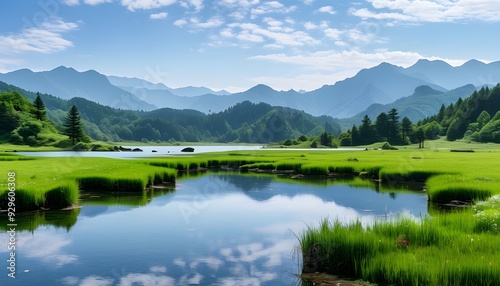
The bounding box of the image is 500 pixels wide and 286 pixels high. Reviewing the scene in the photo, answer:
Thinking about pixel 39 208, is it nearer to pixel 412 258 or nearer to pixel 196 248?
pixel 196 248

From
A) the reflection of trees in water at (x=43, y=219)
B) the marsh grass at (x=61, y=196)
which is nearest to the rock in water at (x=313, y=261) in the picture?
the reflection of trees in water at (x=43, y=219)

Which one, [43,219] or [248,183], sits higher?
[43,219]

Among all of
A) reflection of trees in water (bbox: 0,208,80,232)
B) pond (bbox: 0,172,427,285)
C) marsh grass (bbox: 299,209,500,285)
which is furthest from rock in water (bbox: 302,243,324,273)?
reflection of trees in water (bbox: 0,208,80,232)

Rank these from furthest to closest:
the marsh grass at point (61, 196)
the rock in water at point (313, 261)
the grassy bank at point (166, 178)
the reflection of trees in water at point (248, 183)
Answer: the reflection of trees in water at point (248, 183)
the grassy bank at point (166, 178)
the marsh grass at point (61, 196)
the rock in water at point (313, 261)

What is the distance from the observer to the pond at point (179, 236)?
2041 cm

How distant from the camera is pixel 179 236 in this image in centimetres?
2872

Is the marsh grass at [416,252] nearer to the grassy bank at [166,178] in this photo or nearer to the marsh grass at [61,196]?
the grassy bank at [166,178]

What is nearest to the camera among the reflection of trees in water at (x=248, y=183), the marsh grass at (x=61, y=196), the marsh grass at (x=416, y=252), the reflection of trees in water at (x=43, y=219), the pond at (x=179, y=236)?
the marsh grass at (x=416, y=252)

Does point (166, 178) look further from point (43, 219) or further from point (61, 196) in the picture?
point (43, 219)

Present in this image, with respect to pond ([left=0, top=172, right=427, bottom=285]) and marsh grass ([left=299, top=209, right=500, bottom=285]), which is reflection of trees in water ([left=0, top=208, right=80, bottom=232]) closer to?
pond ([left=0, top=172, right=427, bottom=285])

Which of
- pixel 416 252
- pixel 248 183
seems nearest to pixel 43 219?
pixel 416 252

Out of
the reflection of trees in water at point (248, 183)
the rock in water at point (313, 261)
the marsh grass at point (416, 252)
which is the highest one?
the marsh grass at point (416, 252)

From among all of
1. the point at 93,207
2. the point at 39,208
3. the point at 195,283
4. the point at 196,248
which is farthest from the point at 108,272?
the point at 93,207

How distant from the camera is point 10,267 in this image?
20.9 m
